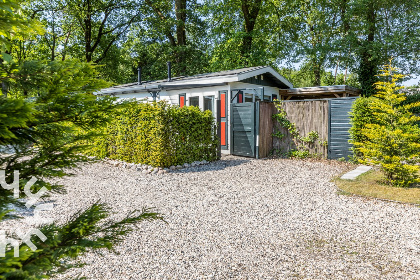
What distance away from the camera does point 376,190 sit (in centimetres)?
546

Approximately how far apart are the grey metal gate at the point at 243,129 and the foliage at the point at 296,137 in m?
1.01

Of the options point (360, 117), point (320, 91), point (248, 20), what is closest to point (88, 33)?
point (248, 20)

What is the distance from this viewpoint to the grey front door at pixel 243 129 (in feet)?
31.7

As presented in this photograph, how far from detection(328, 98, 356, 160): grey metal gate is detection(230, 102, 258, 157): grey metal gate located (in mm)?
2370

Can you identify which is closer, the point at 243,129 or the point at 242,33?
the point at 243,129

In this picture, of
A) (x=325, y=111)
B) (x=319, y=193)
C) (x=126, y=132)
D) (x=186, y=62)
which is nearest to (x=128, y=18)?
(x=186, y=62)

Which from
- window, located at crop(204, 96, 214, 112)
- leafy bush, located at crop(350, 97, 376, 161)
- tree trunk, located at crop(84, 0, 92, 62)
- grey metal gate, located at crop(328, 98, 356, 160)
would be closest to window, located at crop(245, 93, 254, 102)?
window, located at crop(204, 96, 214, 112)

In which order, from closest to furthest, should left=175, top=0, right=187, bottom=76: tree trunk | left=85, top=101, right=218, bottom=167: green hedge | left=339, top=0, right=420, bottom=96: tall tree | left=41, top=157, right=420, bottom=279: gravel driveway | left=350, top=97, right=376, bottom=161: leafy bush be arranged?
1. left=41, top=157, right=420, bottom=279: gravel driveway
2. left=85, top=101, right=218, bottom=167: green hedge
3. left=350, top=97, right=376, bottom=161: leafy bush
4. left=339, top=0, right=420, bottom=96: tall tree
5. left=175, top=0, right=187, bottom=76: tree trunk

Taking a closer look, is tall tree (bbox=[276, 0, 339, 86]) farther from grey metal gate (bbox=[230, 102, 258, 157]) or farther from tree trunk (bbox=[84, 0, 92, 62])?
tree trunk (bbox=[84, 0, 92, 62])

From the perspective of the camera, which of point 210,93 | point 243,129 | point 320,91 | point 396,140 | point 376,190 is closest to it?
point 376,190

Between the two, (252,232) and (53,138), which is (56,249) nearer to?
(53,138)

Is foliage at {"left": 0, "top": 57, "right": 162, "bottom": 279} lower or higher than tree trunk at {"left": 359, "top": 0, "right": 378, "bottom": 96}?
lower

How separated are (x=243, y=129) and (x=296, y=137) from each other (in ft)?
6.01

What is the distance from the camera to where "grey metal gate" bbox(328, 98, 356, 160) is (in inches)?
342
